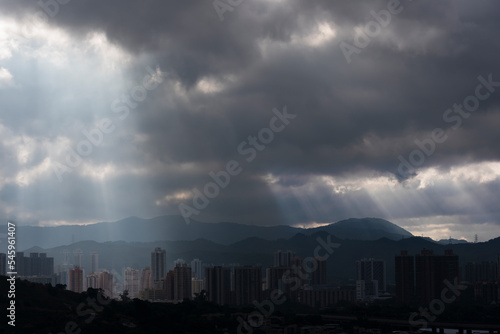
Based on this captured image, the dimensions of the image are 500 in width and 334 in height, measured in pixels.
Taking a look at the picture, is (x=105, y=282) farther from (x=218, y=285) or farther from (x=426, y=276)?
(x=426, y=276)

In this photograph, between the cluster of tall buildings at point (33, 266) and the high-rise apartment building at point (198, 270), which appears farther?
the high-rise apartment building at point (198, 270)

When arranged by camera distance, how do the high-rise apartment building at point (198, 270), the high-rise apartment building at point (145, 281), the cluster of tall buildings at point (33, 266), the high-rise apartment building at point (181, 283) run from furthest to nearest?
1. the high-rise apartment building at point (198, 270)
2. the high-rise apartment building at point (145, 281)
3. the cluster of tall buildings at point (33, 266)
4. the high-rise apartment building at point (181, 283)

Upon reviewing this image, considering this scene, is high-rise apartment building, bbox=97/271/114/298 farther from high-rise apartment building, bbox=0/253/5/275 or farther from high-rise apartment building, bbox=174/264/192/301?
high-rise apartment building, bbox=0/253/5/275

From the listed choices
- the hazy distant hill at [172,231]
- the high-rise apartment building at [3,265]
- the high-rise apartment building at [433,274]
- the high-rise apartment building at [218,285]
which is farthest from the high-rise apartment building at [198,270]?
the hazy distant hill at [172,231]

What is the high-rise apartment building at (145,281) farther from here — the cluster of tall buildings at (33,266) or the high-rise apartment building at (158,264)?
the cluster of tall buildings at (33,266)

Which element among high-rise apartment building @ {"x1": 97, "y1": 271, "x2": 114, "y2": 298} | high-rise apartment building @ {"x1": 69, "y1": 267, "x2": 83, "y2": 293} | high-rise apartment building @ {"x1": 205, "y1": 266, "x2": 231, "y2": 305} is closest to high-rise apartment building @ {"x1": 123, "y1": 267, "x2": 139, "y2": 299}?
high-rise apartment building @ {"x1": 97, "y1": 271, "x2": 114, "y2": 298}

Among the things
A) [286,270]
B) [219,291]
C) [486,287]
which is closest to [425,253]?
[486,287]

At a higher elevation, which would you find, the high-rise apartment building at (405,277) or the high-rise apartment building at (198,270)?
the high-rise apartment building at (405,277)
